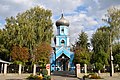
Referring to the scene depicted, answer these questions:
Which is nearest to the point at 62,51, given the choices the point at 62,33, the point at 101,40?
the point at 62,33

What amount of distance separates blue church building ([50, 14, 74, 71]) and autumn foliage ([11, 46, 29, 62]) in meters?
15.6

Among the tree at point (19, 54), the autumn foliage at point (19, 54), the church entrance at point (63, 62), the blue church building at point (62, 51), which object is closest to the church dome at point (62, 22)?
the blue church building at point (62, 51)

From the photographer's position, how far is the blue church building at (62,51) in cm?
6069

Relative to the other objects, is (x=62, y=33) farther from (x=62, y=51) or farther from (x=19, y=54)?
(x=19, y=54)

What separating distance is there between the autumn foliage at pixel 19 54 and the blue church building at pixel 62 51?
1555cm

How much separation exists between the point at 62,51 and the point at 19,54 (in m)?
18.3

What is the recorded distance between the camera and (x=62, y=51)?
198 feet

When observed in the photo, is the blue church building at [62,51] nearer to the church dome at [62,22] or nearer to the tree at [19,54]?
the church dome at [62,22]

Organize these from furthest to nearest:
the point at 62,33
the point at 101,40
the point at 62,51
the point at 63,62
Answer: the point at 62,33, the point at 63,62, the point at 62,51, the point at 101,40

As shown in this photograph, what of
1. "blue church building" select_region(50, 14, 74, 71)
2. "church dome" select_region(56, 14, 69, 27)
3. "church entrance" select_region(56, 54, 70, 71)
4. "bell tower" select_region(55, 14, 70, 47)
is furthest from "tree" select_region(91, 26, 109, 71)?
"church dome" select_region(56, 14, 69, 27)

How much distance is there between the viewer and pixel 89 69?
1722 inches

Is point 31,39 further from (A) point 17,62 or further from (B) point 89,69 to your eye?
(B) point 89,69

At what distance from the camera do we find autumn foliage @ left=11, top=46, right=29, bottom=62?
44147mm

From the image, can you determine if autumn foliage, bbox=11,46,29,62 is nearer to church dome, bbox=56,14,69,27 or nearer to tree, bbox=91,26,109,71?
tree, bbox=91,26,109,71
